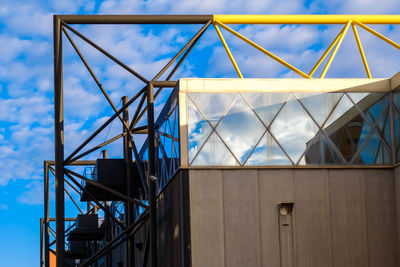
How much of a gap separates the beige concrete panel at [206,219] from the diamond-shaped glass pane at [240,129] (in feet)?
5.56

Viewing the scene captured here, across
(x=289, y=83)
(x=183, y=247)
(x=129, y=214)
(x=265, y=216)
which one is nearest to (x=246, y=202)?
(x=265, y=216)

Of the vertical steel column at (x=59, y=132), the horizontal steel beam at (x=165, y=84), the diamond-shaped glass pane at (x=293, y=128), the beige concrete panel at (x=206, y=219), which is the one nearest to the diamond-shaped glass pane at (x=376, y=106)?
the diamond-shaped glass pane at (x=293, y=128)

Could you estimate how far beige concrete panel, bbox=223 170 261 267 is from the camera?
35.4 m

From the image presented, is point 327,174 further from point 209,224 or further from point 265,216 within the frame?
point 209,224

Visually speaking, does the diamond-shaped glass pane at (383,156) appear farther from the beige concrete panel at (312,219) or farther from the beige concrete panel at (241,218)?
the beige concrete panel at (241,218)

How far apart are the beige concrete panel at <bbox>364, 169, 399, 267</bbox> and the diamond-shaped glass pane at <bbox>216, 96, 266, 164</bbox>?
16.6 feet

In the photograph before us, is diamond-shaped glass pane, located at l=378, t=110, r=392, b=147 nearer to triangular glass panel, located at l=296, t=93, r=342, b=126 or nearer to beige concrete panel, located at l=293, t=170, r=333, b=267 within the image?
triangular glass panel, located at l=296, t=93, r=342, b=126

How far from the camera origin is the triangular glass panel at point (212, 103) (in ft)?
121

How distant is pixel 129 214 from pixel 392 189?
1681 cm

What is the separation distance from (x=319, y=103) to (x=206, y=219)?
7186mm

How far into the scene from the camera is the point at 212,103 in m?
36.9

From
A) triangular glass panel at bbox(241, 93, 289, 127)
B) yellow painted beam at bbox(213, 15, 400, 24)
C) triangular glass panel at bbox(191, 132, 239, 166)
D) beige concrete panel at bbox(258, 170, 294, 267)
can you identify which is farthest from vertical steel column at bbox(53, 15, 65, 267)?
beige concrete panel at bbox(258, 170, 294, 267)

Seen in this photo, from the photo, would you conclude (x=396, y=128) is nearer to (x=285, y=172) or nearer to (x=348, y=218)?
(x=348, y=218)

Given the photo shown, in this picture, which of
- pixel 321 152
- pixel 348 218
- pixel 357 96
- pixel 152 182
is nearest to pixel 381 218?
pixel 348 218
